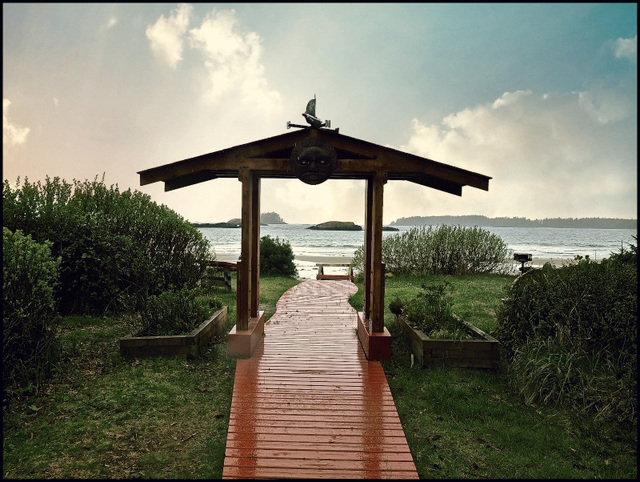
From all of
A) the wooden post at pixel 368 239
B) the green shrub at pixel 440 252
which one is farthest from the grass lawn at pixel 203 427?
the green shrub at pixel 440 252

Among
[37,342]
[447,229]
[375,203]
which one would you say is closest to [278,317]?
[375,203]

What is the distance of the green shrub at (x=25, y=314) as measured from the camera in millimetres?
4723

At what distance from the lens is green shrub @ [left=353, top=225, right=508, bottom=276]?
1794 centimetres

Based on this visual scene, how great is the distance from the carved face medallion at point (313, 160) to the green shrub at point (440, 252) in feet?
39.6

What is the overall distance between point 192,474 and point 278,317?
18.8ft

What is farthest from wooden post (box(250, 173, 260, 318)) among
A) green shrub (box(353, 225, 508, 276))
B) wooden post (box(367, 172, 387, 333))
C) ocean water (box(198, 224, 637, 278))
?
ocean water (box(198, 224, 637, 278))

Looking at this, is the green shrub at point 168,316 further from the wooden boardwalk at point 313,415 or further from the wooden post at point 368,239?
the wooden post at point 368,239

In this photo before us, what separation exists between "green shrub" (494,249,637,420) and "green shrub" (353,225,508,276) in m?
11.7

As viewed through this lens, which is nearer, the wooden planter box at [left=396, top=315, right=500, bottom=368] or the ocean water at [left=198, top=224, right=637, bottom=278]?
the wooden planter box at [left=396, top=315, right=500, bottom=368]

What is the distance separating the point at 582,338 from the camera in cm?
516

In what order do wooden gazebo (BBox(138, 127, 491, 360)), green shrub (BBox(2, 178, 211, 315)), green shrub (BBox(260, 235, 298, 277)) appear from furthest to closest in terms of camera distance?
green shrub (BBox(260, 235, 298, 277)), green shrub (BBox(2, 178, 211, 315)), wooden gazebo (BBox(138, 127, 491, 360))

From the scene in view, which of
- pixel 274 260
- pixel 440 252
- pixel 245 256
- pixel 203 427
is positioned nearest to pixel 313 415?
pixel 203 427

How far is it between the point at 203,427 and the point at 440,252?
50.4 feet

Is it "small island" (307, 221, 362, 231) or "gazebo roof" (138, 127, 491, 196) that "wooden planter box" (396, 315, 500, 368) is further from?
"small island" (307, 221, 362, 231)
